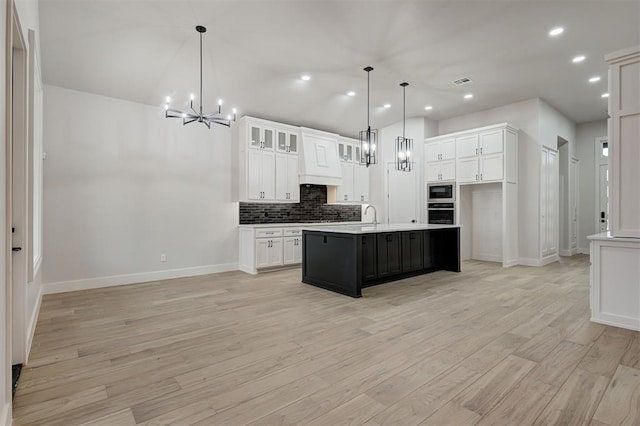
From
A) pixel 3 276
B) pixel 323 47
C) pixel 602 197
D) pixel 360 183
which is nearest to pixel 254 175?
pixel 323 47

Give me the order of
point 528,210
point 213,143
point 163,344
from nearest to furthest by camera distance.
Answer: point 163,344 < point 213,143 < point 528,210

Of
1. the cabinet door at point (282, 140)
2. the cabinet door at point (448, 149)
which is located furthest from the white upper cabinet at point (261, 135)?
the cabinet door at point (448, 149)

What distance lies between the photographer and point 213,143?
6.36 m

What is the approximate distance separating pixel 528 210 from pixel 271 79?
5.73 metres

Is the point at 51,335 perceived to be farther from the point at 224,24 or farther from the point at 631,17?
the point at 631,17

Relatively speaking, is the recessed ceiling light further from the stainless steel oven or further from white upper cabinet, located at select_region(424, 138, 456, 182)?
the stainless steel oven

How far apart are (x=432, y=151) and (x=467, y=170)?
0.97 metres

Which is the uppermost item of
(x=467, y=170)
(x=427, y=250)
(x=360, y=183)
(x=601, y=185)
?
(x=467, y=170)

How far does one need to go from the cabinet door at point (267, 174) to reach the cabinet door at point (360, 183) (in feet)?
8.38

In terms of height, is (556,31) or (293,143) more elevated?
(556,31)

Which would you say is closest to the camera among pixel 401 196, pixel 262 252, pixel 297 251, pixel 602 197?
pixel 262 252

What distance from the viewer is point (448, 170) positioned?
747 centimetres

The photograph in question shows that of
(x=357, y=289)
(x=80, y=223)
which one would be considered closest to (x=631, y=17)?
(x=357, y=289)

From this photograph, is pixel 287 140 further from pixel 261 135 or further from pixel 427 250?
pixel 427 250
